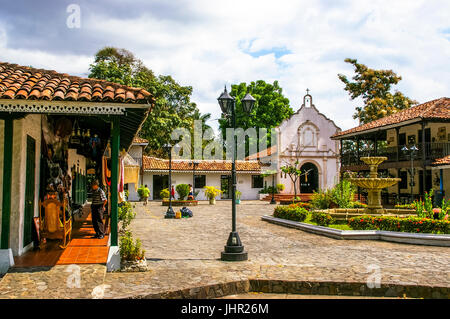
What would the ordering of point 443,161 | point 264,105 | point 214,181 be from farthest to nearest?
point 264,105 → point 214,181 → point 443,161

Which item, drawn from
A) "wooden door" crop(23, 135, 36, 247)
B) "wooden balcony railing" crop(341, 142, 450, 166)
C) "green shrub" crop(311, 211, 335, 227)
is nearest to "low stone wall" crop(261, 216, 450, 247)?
"green shrub" crop(311, 211, 335, 227)

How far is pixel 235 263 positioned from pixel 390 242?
15.8 ft

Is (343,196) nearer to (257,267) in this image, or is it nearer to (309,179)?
(257,267)

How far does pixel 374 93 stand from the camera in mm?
35812

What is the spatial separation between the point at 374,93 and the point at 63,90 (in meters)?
32.9

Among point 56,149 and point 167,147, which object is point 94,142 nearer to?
point 56,149

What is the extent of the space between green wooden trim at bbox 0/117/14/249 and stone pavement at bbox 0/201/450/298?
839mm

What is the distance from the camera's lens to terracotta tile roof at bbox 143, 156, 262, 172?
113ft

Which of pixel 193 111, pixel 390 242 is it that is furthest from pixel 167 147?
pixel 193 111

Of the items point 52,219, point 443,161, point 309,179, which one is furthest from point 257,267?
point 309,179

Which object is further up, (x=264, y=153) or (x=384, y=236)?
(x=264, y=153)

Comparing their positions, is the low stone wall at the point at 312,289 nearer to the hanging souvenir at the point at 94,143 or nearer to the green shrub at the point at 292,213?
the hanging souvenir at the point at 94,143

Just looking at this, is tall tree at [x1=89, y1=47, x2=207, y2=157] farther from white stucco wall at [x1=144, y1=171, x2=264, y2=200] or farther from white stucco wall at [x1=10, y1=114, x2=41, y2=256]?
white stucco wall at [x1=10, y1=114, x2=41, y2=256]

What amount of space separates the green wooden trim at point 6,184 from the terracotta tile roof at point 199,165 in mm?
27207
